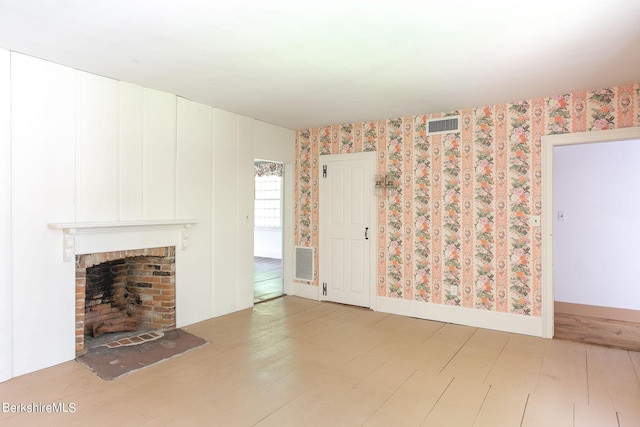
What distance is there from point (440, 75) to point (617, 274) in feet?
11.2

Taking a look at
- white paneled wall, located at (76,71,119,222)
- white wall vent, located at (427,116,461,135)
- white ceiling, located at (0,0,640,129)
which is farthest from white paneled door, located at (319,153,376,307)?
white paneled wall, located at (76,71,119,222)

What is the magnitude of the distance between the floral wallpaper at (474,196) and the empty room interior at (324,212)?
23 millimetres

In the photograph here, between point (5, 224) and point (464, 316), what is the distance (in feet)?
14.2

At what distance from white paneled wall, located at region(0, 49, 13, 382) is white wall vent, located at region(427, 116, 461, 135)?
156 inches

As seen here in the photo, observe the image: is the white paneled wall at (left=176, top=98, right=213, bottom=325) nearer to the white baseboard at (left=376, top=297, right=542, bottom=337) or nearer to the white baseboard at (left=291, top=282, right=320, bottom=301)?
the white baseboard at (left=291, top=282, right=320, bottom=301)

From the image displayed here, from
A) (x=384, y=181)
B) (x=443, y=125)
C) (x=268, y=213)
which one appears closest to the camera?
(x=443, y=125)

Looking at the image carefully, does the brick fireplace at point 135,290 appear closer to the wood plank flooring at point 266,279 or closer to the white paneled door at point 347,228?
the wood plank flooring at point 266,279

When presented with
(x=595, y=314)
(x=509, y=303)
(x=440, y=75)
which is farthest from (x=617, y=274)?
(x=440, y=75)

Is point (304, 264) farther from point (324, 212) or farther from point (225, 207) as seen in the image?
point (225, 207)

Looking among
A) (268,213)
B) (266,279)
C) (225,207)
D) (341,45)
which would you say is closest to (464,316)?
(225,207)

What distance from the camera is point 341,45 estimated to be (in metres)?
2.64

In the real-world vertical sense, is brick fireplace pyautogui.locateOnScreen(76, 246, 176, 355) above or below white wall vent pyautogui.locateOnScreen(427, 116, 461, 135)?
below

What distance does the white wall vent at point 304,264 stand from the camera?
17.9ft

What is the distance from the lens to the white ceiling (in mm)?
2176
